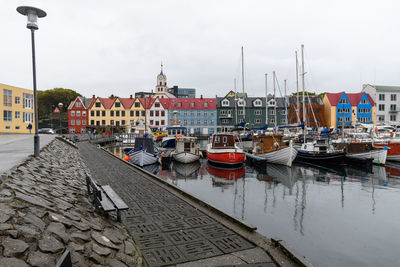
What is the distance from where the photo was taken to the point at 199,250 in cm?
664

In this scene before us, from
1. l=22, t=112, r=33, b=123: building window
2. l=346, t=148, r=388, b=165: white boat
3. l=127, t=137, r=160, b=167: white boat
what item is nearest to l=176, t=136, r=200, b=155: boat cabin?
l=127, t=137, r=160, b=167: white boat

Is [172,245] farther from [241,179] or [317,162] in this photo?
[317,162]

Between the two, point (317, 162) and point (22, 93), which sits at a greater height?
point (22, 93)

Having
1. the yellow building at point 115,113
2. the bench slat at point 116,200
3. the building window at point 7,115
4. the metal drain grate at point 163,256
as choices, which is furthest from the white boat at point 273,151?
the yellow building at point 115,113

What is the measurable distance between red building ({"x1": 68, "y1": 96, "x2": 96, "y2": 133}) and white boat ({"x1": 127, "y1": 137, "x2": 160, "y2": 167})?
178ft

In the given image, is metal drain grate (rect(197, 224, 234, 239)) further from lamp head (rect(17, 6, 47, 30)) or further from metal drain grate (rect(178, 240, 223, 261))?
lamp head (rect(17, 6, 47, 30))

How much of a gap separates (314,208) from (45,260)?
43.0 feet

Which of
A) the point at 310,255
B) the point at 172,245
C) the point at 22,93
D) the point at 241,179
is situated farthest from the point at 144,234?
the point at 22,93

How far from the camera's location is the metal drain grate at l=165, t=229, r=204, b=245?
7195 mm

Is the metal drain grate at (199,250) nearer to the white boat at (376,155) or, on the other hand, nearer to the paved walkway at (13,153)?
the paved walkway at (13,153)

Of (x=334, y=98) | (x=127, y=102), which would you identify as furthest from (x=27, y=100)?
(x=334, y=98)

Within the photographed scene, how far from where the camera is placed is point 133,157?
96.0 feet

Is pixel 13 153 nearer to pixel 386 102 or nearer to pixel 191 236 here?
pixel 191 236

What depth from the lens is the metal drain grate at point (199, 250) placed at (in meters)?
6.34
